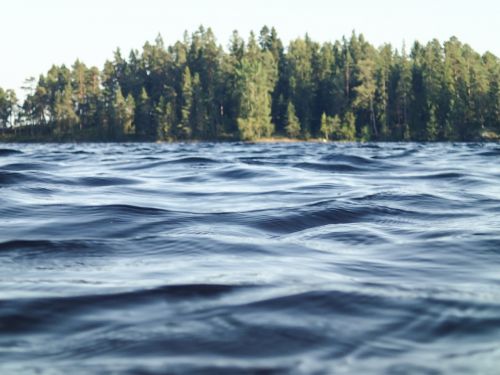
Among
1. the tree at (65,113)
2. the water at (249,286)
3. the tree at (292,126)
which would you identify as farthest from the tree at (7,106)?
the water at (249,286)

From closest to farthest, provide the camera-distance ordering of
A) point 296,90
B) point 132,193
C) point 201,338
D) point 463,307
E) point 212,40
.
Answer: point 201,338, point 463,307, point 132,193, point 296,90, point 212,40

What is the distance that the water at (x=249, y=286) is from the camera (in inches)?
84.8

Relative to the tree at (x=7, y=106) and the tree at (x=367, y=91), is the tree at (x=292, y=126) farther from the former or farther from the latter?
the tree at (x=7, y=106)

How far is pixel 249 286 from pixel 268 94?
94.9 metres

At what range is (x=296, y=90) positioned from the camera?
10200 cm

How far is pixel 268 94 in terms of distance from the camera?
96.7 m

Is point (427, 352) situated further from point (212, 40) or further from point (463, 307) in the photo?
point (212, 40)

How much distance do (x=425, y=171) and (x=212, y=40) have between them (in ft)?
340

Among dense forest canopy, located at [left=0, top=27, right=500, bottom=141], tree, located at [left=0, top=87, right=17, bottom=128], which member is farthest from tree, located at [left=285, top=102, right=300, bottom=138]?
tree, located at [left=0, top=87, right=17, bottom=128]

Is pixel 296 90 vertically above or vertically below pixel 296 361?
above

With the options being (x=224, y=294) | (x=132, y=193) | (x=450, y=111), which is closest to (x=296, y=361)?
(x=224, y=294)

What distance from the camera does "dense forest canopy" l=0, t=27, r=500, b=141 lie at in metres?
85.7

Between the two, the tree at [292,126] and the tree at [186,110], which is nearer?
the tree at [292,126]

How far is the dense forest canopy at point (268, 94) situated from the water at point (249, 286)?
2986 inches
